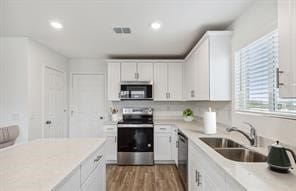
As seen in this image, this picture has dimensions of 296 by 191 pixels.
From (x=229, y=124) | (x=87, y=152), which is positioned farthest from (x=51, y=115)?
(x=229, y=124)

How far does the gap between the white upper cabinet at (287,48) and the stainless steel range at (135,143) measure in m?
3.41

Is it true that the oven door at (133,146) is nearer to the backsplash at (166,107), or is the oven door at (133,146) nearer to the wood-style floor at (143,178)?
the wood-style floor at (143,178)

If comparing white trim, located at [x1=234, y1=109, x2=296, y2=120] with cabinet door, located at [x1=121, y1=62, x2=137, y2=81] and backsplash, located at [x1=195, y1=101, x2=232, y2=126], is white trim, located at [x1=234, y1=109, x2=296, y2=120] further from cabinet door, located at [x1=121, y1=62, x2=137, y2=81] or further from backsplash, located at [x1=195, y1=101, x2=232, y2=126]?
cabinet door, located at [x1=121, y1=62, x2=137, y2=81]

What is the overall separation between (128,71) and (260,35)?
10.2 ft

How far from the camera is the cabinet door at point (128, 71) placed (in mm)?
4973

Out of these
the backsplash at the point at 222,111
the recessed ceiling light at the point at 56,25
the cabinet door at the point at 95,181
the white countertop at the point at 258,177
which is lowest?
the cabinet door at the point at 95,181

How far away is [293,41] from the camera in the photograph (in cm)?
125

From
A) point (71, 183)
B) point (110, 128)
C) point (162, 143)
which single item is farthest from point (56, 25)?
point (162, 143)

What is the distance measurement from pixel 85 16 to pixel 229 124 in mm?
2428

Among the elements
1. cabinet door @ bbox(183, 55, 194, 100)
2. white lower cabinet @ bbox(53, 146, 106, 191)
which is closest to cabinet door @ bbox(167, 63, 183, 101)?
cabinet door @ bbox(183, 55, 194, 100)

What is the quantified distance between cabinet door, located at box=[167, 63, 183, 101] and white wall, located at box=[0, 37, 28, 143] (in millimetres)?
2881

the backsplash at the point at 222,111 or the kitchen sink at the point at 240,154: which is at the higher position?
the backsplash at the point at 222,111

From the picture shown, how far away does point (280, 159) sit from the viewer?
131 centimetres

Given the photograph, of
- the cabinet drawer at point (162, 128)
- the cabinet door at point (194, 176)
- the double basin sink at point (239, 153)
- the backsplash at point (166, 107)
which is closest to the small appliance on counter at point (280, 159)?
the double basin sink at point (239, 153)
